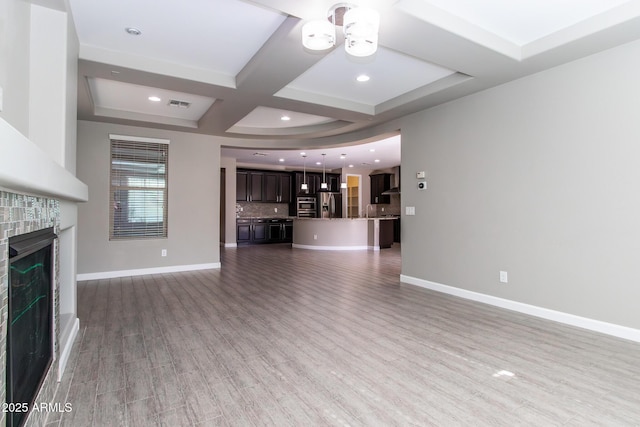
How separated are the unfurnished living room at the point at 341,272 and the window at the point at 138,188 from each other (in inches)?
1.3

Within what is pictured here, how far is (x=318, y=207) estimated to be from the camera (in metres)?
11.7

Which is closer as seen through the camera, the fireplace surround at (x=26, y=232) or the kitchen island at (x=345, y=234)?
the fireplace surround at (x=26, y=232)

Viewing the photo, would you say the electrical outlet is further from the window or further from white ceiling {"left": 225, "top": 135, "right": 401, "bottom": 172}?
the window

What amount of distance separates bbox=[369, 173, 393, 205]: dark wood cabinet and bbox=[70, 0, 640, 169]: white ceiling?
6971 mm

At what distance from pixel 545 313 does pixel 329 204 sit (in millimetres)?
8633

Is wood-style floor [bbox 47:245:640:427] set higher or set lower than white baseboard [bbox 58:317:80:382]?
lower

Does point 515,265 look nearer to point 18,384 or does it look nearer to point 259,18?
point 259,18

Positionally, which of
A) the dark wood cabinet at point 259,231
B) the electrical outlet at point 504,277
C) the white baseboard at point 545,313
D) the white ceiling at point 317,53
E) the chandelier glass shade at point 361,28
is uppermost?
the white ceiling at point 317,53

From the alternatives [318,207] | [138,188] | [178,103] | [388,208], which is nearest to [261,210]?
[318,207]

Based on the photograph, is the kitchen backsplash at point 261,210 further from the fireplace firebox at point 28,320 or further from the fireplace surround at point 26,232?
the fireplace firebox at point 28,320

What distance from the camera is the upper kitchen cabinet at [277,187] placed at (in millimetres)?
11045

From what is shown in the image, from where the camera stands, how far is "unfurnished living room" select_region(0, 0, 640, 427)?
6.14 ft

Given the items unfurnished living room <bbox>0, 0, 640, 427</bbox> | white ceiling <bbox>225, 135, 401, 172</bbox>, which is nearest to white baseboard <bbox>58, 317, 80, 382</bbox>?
unfurnished living room <bbox>0, 0, 640, 427</bbox>

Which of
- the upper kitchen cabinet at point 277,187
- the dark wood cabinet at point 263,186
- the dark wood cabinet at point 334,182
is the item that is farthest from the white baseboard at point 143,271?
the dark wood cabinet at point 334,182
